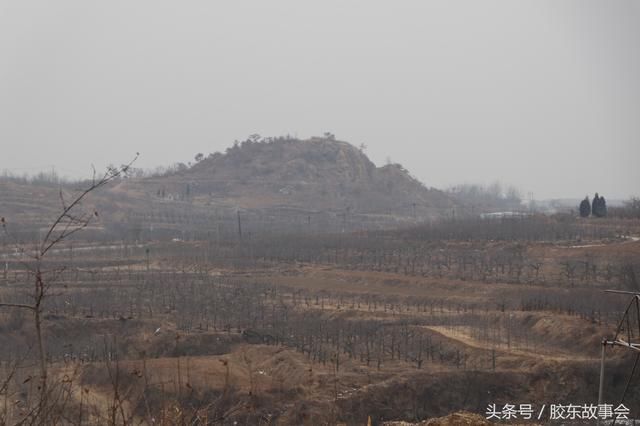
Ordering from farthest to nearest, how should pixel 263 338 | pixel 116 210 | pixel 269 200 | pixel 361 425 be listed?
pixel 269 200 → pixel 116 210 → pixel 263 338 → pixel 361 425

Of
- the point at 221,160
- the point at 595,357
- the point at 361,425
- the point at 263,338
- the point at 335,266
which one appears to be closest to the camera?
the point at 361,425

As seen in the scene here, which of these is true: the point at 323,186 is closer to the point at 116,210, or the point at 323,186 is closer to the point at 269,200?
the point at 269,200

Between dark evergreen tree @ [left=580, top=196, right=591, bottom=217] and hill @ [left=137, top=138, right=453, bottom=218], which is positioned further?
hill @ [left=137, top=138, right=453, bottom=218]

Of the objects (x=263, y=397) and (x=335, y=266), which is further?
(x=335, y=266)

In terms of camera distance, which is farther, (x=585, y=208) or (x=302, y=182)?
(x=302, y=182)

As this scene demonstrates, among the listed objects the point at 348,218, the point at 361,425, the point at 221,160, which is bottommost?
the point at 361,425

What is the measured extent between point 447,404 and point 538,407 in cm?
182

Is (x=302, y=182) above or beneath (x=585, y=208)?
above

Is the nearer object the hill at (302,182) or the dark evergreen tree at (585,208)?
the dark evergreen tree at (585,208)

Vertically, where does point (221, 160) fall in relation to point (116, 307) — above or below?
above

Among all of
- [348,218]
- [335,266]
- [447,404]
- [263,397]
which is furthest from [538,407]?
[348,218]

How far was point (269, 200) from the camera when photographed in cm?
6706

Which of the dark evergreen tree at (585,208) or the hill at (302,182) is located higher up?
the hill at (302,182)

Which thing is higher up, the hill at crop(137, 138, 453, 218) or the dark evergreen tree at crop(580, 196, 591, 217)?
the hill at crop(137, 138, 453, 218)
